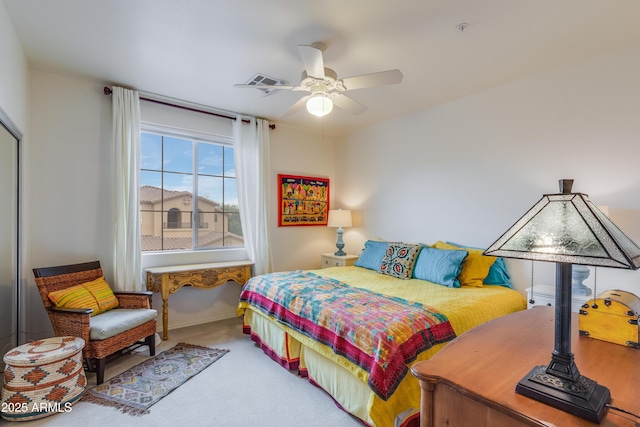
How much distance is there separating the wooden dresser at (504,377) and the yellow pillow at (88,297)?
2786 mm

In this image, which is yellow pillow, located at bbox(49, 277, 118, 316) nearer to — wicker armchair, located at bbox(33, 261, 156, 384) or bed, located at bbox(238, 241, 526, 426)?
wicker armchair, located at bbox(33, 261, 156, 384)

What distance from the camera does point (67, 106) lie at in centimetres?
307

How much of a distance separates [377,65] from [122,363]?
3.42m

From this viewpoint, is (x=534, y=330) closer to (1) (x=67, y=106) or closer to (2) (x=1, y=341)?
(2) (x=1, y=341)

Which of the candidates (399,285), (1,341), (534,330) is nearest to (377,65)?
(399,285)

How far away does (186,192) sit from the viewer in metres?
3.91

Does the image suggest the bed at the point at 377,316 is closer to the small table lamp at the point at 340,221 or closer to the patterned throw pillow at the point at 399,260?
the patterned throw pillow at the point at 399,260

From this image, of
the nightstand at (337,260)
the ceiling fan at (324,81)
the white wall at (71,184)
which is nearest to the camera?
the ceiling fan at (324,81)

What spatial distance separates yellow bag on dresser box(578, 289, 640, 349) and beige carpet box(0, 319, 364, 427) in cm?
142

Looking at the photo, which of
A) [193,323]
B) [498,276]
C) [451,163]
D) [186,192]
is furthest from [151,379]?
[451,163]

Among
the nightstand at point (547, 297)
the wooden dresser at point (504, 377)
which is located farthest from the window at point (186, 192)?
the wooden dresser at point (504, 377)

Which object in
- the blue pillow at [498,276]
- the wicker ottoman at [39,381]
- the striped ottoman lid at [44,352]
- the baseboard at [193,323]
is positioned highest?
the blue pillow at [498,276]

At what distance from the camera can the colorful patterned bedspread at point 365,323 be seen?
1.77 meters

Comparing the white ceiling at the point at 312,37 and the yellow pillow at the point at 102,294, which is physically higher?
the white ceiling at the point at 312,37
